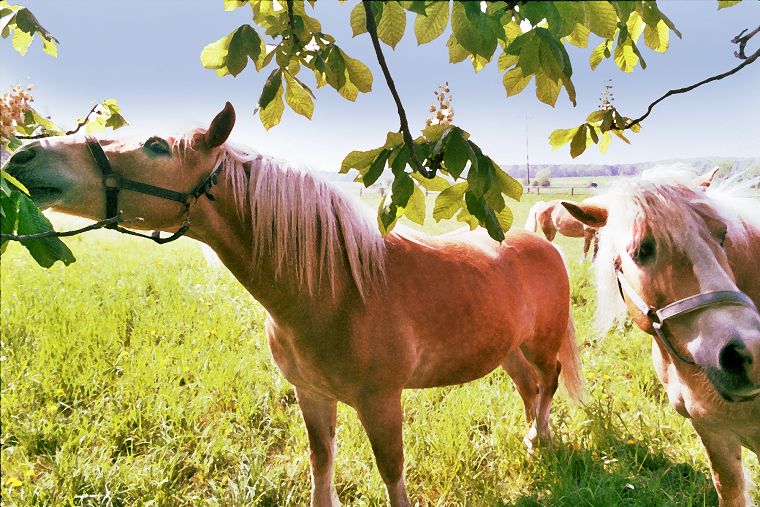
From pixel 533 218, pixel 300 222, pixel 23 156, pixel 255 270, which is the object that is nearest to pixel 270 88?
pixel 300 222

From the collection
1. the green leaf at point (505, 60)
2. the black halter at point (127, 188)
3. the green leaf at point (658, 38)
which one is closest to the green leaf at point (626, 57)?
the green leaf at point (658, 38)

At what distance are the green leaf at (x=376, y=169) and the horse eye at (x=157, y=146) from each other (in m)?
1.11

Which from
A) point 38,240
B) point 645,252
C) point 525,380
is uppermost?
point 38,240

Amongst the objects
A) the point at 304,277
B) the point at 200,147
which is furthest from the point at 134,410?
the point at 200,147

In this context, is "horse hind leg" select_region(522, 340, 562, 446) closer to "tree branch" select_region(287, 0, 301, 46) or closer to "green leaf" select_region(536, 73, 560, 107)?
"green leaf" select_region(536, 73, 560, 107)

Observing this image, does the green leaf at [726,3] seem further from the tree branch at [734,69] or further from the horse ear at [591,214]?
the horse ear at [591,214]

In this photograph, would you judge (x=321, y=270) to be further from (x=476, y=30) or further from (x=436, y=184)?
(x=476, y=30)

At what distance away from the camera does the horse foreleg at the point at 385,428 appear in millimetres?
1994

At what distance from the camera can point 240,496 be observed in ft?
8.11

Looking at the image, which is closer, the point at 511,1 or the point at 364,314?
the point at 511,1

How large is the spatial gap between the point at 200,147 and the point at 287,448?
2128 millimetres

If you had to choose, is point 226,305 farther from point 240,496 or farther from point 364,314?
point 364,314

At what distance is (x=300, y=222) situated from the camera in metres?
1.89

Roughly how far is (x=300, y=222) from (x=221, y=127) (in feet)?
1.64
